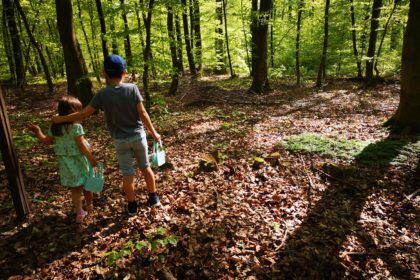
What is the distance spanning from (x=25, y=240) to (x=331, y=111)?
1020 cm

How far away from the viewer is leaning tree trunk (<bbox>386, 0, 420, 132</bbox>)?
21.0 ft

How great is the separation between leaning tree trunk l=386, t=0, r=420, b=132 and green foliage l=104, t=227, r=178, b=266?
6.39m

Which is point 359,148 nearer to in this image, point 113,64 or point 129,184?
point 129,184

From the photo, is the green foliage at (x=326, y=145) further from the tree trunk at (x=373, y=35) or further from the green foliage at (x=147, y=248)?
the tree trunk at (x=373, y=35)

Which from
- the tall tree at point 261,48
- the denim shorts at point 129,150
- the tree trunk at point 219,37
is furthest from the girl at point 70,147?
the tree trunk at point 219,37

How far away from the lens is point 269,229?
4.11 m

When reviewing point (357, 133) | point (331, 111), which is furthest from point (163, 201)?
point (331, 111)

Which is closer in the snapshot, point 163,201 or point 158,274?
point 158,274

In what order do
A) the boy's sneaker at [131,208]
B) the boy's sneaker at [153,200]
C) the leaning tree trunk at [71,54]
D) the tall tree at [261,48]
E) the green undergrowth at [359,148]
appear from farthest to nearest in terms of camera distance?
the tall tree at [261,48]
the leaning tree trunk at [71,54]
the green undergrowth at [359,148]
the boy's sneaker at [153,200]
the boy's sneaker at [131,208]

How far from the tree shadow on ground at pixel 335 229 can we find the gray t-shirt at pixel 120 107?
2592 mm

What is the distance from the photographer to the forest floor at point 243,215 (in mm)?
3434

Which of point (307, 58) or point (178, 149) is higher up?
point (307, 58)

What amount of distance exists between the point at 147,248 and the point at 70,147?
5.74 feet

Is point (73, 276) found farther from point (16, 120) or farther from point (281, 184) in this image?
point (16, 120)
